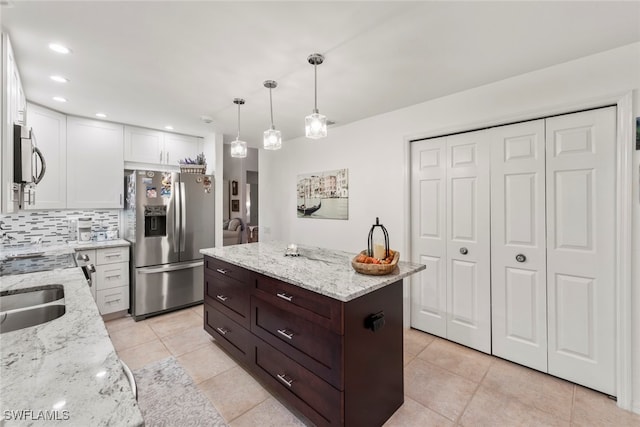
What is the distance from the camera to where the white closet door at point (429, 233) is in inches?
111

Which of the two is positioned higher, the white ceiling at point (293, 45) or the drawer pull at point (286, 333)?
the white ceiling at point (293, 45)

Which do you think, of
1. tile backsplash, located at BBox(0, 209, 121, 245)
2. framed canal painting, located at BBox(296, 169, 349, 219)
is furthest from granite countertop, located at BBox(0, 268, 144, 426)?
tile backsplash, located at BBox(0, 209, 121, 245)

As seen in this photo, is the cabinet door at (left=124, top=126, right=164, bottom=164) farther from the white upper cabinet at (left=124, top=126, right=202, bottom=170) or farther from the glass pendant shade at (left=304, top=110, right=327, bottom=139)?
the glass pendant shade at (left=304, top=110, right=327, bottom=139)

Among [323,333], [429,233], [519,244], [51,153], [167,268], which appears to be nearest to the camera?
[323,333]

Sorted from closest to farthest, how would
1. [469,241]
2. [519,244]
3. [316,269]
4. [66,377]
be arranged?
1. [66,377]
2. [316,269]
3. [519,244]
4. [469,241]

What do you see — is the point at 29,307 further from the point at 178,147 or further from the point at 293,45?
the point at 178,147

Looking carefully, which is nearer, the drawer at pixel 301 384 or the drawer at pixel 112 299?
the drawer at pixel 301 384

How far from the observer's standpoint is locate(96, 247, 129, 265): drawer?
126 inches

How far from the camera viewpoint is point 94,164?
337 centimetres

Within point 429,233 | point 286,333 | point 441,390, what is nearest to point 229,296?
point 286,333

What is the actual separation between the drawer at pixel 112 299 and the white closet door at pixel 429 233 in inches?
133

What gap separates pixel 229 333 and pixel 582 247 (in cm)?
285

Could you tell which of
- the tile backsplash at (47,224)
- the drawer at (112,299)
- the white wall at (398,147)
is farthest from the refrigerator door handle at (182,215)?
the white wall at (398,147)

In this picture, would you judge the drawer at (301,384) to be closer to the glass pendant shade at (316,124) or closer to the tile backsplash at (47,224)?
the glass pendant shade at (316,124)
